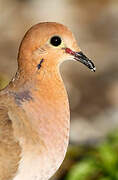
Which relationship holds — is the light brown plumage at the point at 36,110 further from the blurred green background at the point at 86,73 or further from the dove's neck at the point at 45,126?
the blurred green background at the point at 86,73

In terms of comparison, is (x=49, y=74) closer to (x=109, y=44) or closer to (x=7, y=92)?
A: (x=7, y=92)

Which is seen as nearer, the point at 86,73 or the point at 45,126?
the point at 45,126

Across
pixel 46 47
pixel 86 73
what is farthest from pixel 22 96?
pixel 86 73

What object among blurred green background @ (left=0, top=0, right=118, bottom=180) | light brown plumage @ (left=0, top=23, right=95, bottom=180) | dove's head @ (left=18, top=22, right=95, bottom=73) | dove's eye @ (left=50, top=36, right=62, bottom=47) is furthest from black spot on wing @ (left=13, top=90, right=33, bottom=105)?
blurred green background @ (left=0, top=0, right=118, bottom=180)

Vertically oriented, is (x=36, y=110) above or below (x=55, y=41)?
below

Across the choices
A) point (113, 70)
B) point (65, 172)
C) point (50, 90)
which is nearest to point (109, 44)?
point (113, 70)

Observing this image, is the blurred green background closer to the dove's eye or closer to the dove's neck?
the dove's neck

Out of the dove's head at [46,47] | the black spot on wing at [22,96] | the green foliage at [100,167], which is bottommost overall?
the green foliage at [100,167]

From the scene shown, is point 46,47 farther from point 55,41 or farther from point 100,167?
point 100,167

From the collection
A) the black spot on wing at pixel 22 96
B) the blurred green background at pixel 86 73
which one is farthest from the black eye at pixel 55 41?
the blurred green background at pixel 86 73
